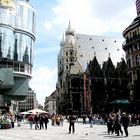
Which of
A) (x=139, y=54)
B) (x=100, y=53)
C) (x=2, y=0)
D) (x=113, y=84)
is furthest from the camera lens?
(x=100, y=53)

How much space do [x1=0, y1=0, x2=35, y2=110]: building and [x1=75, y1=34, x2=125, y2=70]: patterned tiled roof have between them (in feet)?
122

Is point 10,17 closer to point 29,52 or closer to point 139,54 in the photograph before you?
point 29,52

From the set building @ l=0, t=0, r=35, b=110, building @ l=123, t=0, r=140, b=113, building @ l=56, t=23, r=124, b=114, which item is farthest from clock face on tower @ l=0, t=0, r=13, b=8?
building @ l=56, t=23, r=124, b=114

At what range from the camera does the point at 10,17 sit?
277ft

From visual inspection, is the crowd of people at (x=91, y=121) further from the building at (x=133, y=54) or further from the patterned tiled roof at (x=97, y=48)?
the patterned tiled roof at (x=97, y=48)

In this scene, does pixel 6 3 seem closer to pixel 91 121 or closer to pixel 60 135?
pixel 91 121

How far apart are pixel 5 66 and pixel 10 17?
13.7 meters

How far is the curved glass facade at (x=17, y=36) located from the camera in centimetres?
8206

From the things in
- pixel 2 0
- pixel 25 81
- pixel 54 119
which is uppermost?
pixel 2 0

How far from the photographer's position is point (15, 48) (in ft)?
277

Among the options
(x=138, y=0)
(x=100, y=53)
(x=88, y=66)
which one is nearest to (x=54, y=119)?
(x=138, y=0)

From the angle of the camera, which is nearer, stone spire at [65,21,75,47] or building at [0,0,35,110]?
building at [0,0,35,110]

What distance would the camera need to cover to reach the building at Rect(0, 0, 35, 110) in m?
81.2

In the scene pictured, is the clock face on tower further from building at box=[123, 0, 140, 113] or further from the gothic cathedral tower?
the gothic cathedral tower
